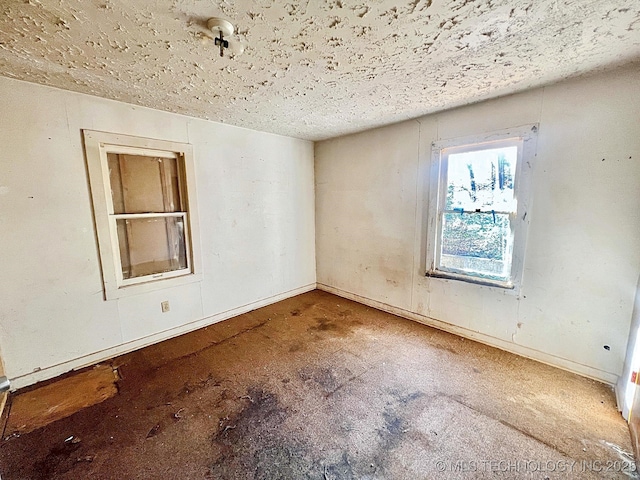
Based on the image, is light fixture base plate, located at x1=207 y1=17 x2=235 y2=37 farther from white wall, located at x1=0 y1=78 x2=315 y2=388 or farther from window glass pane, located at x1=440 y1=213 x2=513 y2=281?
window glass pane, located at x1=440 y1=213 x2=513 y2=281

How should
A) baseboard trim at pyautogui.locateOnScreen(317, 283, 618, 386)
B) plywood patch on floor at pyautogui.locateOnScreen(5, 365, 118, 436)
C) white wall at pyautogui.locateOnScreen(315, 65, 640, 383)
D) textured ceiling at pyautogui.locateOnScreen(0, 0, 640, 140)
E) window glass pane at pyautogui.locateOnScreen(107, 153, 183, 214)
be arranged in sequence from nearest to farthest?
textured ceiling at pyautogui.locateOnScreen(0, 0, 640, 140) → plywood patch on floor at pyautogui.locateOnScreen(5, 365, 118, 436) → white wall at pyautogui.locateOnScreen(315, 65, 640, 383) → baseboard trim at pyautogui.locateOnScreen(317, 283, 618, 386) → window glass pane at pyautogui.locateOnScreen(107, 153, 183, 214)

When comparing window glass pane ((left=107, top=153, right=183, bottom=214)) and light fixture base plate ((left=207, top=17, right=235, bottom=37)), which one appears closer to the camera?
light fixture base plate ((left=207, top=17, right=235, bottom=37))

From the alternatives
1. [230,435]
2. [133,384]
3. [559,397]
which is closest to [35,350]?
[133,384]

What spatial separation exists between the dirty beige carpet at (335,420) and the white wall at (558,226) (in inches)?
11.0

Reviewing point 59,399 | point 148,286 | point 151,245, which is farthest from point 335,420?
point 151,245

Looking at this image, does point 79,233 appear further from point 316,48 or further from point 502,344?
point 502,344

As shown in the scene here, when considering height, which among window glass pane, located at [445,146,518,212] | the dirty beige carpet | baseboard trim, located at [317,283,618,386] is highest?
window glass pane, located at [445,146,518,212]

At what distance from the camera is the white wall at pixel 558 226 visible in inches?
74.5

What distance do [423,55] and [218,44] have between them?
1.19 m

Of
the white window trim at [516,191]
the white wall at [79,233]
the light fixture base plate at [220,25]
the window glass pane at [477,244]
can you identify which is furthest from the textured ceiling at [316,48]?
the window glass pane at [477,244]

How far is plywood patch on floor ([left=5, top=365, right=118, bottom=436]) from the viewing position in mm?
1747

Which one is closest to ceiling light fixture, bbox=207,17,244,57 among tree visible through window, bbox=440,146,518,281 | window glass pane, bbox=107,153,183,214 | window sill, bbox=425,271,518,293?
window glass pane, bbox=107,153,183,214

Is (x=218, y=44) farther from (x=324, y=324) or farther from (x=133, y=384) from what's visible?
(x=324, y=324)

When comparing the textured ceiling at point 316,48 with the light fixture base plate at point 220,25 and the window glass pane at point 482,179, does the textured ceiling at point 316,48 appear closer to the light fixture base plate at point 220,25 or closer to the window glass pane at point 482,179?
the light fixture base plate at point 220,25
